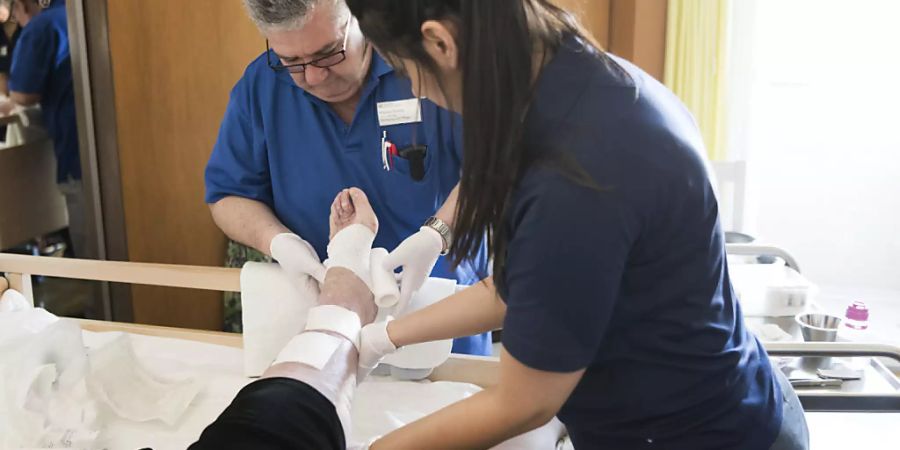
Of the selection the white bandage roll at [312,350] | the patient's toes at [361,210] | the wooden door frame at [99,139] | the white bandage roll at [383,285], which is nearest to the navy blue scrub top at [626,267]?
the white bandage roll at [312,350]

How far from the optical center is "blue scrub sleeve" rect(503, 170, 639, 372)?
2.34 ft

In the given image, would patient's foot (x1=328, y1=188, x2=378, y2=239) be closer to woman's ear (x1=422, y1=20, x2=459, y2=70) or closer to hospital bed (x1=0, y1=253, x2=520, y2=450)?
hospital bed (x1=0, y1=253, x2=520, y2=450)

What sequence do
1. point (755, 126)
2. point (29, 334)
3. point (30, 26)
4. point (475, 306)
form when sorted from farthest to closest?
point (755, 126), point (30, 26), point (29, 334), point (475, 306)

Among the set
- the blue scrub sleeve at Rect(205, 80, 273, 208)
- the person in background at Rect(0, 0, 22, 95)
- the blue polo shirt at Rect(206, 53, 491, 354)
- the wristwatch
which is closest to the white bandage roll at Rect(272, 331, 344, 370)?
the wristwatch

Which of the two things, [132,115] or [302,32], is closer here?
[302,32]

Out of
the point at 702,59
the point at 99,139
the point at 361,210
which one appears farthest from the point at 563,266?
the point at 702,59

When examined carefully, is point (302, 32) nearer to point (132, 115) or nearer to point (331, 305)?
point (331, 305)

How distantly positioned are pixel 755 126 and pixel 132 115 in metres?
2.45

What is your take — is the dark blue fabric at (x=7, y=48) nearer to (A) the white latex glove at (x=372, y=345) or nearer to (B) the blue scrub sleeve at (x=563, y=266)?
(A) the white latex glove at (x=372, y=345)

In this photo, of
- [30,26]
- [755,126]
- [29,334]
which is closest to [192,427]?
[29,334]

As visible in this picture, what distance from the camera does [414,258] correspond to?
1.38 meters

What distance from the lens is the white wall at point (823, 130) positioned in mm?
3146

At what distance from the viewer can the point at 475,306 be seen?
1131mm

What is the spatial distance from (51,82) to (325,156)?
1.27 metres
